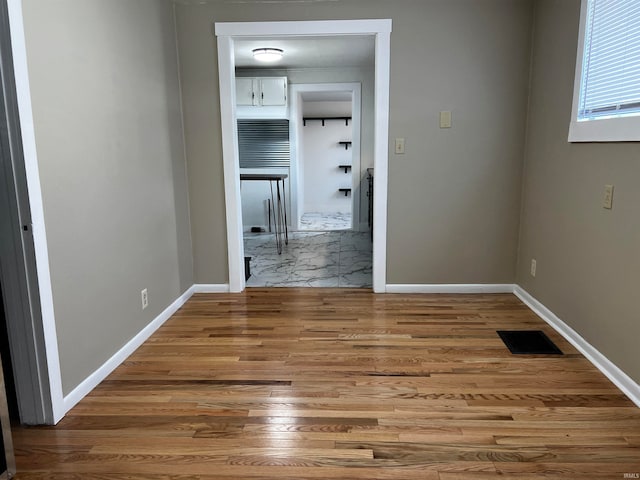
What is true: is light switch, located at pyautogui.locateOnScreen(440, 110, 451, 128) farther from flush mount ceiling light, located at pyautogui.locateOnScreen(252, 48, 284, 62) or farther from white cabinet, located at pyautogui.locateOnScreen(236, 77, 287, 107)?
white cabinet, located at pyautogui.locateOnScreen(236, 77, 287, 107)

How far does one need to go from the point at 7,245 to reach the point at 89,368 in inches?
30.4

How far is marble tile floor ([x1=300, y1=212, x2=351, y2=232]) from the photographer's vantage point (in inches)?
291

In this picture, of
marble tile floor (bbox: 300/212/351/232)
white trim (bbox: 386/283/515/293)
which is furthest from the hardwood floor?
marble tile floor (bbox: 300/212/351/232)

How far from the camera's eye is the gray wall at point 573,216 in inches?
88.2

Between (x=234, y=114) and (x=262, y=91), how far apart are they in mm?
2804

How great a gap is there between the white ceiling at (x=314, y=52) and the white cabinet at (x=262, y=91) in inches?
7.0

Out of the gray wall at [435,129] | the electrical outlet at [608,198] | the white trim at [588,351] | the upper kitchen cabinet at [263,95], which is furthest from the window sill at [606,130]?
the upper kitchen cabinet at [263,95]

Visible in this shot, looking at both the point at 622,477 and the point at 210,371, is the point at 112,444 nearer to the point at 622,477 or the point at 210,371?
the point at 210,371

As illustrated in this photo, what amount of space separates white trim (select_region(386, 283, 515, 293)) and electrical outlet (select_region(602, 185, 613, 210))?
1428 mm

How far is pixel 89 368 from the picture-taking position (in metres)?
2.30

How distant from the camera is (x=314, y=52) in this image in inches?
205

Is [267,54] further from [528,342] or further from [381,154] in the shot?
[528,342]

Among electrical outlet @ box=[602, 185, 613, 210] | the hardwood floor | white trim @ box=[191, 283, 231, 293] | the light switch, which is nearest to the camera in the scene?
the hardwood floor

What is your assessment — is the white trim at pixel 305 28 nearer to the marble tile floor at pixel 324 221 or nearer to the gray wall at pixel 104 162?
the gray wall at pixel 104 162
